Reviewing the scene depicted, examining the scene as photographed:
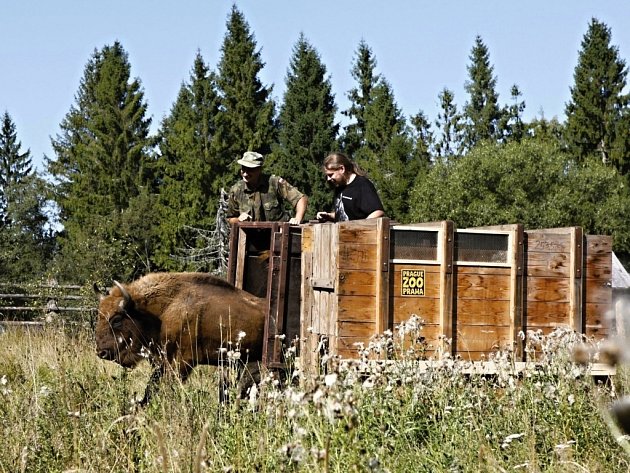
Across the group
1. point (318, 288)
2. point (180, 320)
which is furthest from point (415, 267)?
point (180, 320)

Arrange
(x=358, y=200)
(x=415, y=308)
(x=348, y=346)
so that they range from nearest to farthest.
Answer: (x=348, y=346), (x=415, y=308), (x=358, y=200)

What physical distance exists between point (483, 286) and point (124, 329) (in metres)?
3.43

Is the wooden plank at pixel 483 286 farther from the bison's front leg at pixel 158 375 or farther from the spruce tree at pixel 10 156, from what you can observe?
the spruce tree at pixel 10 156

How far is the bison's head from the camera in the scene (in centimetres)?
942

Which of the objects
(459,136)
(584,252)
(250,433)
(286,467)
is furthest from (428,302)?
(459,136)

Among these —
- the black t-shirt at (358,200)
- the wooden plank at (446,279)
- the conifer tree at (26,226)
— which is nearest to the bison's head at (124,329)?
the black t-shirt at (358,200)

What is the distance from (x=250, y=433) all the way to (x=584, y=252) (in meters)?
4.29

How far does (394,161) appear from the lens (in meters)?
56.8

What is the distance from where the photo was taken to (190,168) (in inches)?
2253

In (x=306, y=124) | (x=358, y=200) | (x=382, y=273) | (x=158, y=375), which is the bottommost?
(x=158, y=375)

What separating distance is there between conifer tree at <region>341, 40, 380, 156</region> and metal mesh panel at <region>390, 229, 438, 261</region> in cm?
5213

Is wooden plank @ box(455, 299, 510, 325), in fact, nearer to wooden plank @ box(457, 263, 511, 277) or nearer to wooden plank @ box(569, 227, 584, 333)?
wooden plank @ box(457, 263, 511, 277)

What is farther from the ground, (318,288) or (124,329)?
(318,288)

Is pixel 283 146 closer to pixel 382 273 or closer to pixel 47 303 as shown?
pixel 47 303
